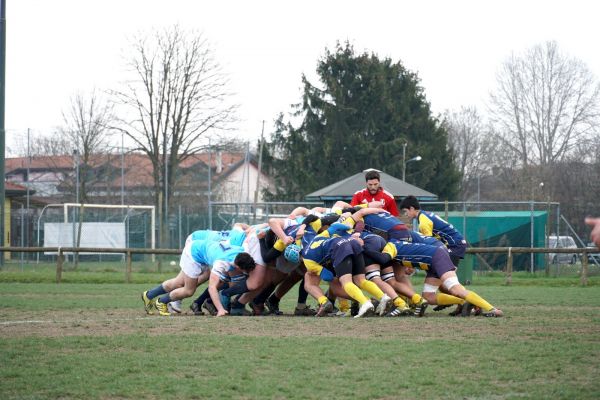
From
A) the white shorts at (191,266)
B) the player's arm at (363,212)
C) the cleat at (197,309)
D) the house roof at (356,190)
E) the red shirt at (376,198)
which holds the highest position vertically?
the house roof at (356,190)

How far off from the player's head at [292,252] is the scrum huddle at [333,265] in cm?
1

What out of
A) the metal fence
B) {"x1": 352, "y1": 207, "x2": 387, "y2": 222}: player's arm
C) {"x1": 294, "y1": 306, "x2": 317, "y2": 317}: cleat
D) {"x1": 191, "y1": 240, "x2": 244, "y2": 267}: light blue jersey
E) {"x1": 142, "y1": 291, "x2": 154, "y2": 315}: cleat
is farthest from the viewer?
the metal fence

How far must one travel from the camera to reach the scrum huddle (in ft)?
42.6

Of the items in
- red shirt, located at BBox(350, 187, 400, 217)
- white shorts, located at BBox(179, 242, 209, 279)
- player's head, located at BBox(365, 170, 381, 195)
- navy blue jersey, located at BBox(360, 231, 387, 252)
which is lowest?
white shorts, located at BBox(179, 242, 209, 279)

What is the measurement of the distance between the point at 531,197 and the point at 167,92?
2099cm

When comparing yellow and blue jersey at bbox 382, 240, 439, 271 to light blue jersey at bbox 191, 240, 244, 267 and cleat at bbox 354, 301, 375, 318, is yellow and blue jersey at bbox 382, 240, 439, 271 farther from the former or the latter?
light blue jersey at bbox 191, 240, 244, 267

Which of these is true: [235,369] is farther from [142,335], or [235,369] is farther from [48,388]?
[142,335]

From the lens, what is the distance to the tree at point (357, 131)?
4888 centimetres

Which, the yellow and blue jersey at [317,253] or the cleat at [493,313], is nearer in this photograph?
the cleat at [493,313]

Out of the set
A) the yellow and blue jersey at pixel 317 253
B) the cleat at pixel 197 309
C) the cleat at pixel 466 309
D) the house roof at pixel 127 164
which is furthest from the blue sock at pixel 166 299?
the house roof at pixel 127 164

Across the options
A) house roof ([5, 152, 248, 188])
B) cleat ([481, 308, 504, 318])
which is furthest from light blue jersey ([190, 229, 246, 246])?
house roof ([5, 152, 248, 188])

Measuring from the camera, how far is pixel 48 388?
23.8 feet

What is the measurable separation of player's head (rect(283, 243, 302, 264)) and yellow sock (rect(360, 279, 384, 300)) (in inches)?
38.9

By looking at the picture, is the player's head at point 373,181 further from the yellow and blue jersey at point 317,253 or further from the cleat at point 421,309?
the cleat at point 421,309
